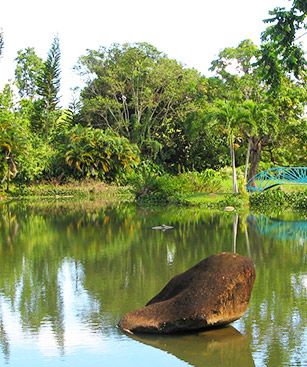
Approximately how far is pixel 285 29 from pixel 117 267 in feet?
20.6

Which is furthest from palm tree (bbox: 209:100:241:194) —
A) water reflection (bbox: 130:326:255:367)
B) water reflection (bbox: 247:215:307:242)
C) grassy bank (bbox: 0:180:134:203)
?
water reflection (bbox: 130:326:255:367)

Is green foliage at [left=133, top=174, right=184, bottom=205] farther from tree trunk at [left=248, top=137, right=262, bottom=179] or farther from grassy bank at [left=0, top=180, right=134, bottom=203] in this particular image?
tree trunk at [left=248, top=137, right=262, bottom=179]

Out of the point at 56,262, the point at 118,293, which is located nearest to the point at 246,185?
the point at 56,262

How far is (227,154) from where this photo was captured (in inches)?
1499

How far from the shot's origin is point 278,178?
28.3 meters

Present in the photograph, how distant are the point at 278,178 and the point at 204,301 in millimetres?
21842

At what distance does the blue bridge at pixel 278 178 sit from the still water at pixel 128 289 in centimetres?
679

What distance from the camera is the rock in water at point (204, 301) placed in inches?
281

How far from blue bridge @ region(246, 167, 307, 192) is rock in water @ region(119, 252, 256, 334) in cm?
2059

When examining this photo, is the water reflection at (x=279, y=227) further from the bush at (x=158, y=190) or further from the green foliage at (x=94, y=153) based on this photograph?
the green foliage at (x=94, y=153)

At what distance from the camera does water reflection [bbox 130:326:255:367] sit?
6.61 meters

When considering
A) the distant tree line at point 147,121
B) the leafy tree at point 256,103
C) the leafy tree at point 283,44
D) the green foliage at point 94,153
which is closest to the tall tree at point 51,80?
the distant tree line at point 147,121

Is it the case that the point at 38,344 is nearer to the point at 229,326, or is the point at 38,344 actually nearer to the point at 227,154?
the point at 229,326

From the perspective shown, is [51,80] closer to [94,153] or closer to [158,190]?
[94,153]
